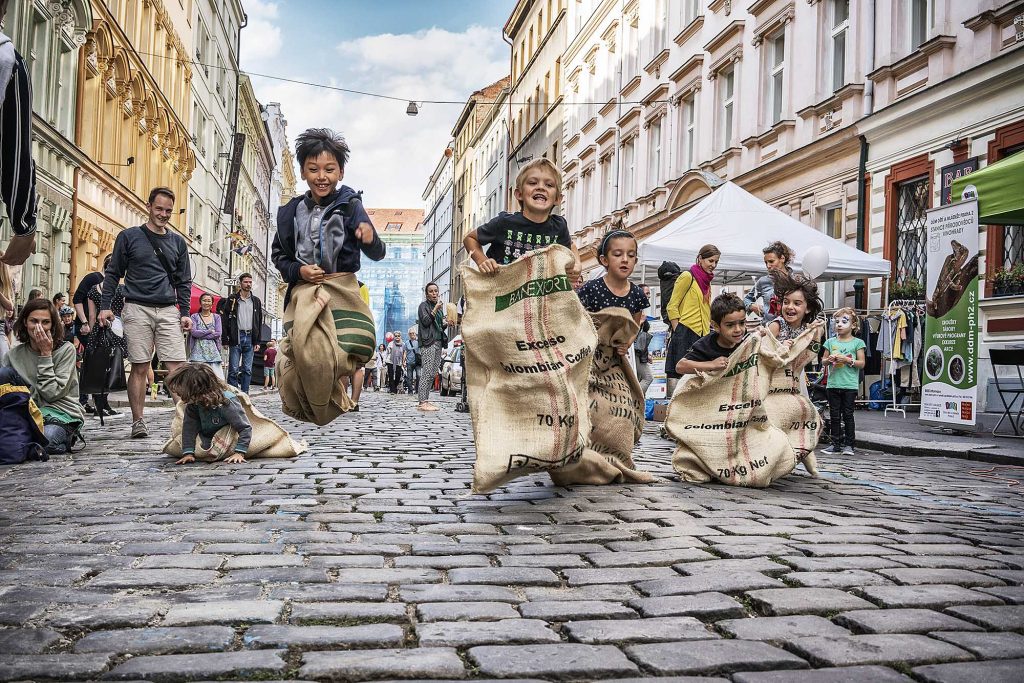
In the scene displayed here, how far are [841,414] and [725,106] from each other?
16.4 metres

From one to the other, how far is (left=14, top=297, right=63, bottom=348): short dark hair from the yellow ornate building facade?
15.1 metres

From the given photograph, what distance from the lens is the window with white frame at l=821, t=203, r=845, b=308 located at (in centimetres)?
1855

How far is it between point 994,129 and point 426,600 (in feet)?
45.6

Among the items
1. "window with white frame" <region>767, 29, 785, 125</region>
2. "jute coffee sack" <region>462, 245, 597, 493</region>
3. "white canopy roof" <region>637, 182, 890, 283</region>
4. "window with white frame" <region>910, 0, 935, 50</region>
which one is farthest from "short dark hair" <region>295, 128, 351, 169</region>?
"window with white frame" <region>767, 29, 785, 125</region>

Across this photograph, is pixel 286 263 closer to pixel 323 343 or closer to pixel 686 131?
pixel 323 343

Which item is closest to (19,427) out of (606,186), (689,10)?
(689,10)

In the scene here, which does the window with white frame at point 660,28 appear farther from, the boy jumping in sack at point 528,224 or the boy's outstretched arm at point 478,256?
the boy's outstretched arm at point 478,256

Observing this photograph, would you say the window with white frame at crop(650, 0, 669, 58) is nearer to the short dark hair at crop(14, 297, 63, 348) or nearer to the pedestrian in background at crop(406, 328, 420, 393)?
the pedestrian in background at crop(406, 328, 420, 393)

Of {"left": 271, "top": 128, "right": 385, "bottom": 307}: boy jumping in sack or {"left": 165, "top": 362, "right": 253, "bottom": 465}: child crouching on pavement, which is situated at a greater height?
{"left": 271, "top": 128, "right": 385, "bottom": 307}: boy jumping in sack

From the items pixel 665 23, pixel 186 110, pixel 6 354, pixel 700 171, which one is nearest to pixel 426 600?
pixel 6 354

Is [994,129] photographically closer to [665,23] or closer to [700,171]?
[700,171]

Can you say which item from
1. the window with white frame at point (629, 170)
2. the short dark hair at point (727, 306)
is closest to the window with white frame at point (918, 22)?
the short dark hair at point (727, 306)

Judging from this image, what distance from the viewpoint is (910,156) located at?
16.5 meters

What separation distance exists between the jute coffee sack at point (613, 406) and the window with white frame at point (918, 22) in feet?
41.6
